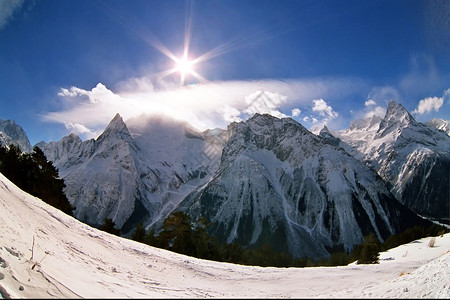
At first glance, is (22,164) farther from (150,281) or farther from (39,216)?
(150,281)

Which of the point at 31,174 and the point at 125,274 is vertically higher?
the point at 31,174

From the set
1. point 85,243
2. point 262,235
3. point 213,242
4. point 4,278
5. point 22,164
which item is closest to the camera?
point 4,278

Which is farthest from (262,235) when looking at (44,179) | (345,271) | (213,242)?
(345,271)

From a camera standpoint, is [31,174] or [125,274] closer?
[125,274]

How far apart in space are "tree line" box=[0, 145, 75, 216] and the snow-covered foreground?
2977 cm

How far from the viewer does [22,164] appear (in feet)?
146

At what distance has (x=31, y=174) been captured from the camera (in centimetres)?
4528

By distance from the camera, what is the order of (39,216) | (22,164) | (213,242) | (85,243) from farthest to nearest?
(213,242) < (22,164) < (39,216) < (85,243)

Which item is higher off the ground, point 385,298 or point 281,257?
point 281,257

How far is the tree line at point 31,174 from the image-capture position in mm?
42653

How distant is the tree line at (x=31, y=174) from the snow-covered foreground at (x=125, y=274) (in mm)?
29773

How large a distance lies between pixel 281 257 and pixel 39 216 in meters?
84.4

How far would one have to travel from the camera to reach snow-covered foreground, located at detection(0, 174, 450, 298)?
28.9 ft

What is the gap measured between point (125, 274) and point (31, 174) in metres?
41.8
